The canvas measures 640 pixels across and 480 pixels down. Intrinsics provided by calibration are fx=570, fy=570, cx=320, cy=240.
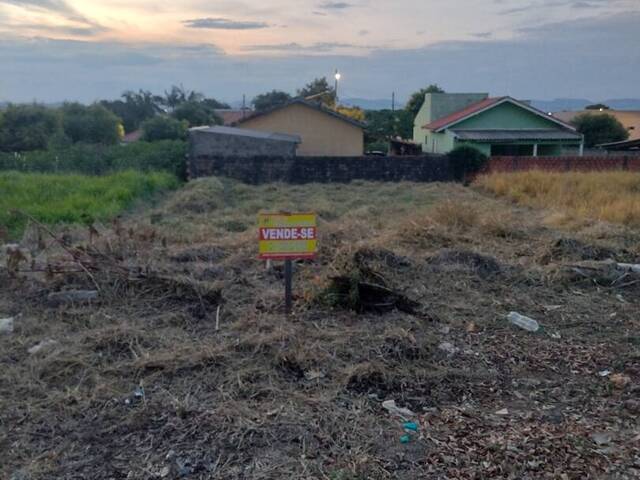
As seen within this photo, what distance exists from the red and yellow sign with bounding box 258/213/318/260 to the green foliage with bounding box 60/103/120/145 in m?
26.9

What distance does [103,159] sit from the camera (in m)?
17.1

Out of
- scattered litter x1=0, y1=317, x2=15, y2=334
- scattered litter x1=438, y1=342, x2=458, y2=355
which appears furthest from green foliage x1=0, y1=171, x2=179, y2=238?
scattered litter x1=438, y1=342, x2=458, y2=355

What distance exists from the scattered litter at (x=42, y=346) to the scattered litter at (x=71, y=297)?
0.75m

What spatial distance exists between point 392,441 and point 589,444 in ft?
3.23

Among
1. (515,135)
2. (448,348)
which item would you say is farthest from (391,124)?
(448,348)

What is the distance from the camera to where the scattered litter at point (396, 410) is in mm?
3127

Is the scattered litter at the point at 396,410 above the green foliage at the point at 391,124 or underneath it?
underneath

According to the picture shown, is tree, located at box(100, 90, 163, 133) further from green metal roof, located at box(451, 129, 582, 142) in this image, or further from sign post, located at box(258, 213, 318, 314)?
sign post, located at box(258, 213, 318, 314)

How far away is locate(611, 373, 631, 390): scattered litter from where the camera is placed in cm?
350

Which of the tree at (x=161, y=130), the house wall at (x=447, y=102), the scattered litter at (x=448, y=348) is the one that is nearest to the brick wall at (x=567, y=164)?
the house wall at (x=447, y=102)

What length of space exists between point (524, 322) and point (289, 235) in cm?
200

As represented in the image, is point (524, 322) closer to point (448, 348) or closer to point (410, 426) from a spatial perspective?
point (448, 348)

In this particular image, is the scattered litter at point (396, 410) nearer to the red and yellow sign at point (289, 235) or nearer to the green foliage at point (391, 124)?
the red and yellow sign at point (289, 235)

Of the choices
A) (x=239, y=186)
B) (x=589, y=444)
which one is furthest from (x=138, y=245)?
(x=239, y=186)
